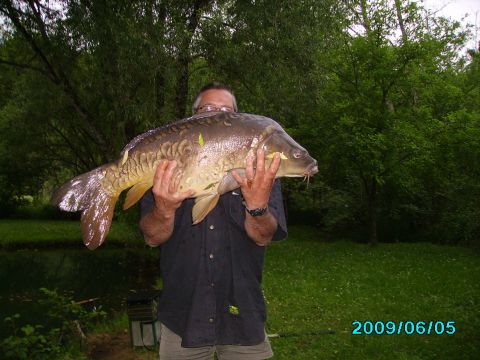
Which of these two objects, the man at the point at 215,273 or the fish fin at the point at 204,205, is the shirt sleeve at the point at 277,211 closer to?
the man at the point at 215,273

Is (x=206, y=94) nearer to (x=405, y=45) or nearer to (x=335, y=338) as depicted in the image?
(x=335, y=338)

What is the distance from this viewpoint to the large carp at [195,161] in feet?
7.50

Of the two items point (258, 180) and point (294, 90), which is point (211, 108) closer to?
point (258, 180)

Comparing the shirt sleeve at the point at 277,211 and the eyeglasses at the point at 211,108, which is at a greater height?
the eyeglasses at the point at 211,108

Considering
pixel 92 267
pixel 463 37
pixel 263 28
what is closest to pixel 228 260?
pixel 263 28

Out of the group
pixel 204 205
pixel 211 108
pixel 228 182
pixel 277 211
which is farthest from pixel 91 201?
pixel 277 211

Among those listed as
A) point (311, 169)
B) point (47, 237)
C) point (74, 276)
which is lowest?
point (74, 276)

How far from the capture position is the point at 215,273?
2.53m

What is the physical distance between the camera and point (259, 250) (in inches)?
102

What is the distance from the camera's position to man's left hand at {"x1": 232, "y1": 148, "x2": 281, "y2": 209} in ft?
7.52

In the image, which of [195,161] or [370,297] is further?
[370,297]

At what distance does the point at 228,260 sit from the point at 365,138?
42.3 feet

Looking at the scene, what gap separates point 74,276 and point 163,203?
A: 12482 millimetres

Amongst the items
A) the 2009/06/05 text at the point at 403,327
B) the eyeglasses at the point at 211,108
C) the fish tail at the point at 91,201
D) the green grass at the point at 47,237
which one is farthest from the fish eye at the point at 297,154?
the green grass at the point at 47,237
